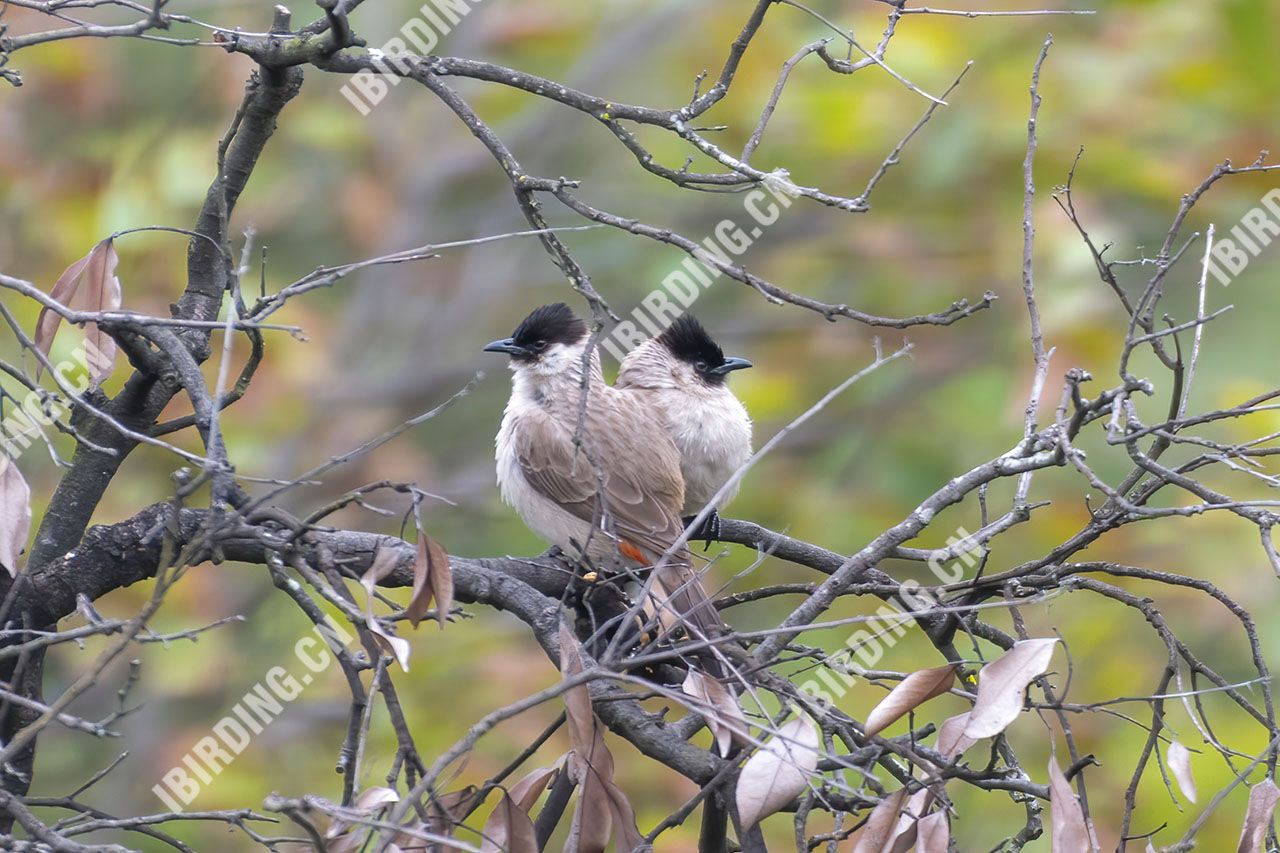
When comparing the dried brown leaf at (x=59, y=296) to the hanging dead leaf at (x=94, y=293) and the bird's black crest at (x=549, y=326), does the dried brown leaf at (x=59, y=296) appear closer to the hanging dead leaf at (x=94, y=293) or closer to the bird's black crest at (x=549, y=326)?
the hanging dead leaf at (x=94, y=293)

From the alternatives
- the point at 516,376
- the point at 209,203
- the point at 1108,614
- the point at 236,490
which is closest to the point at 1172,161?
the point at 1108,614

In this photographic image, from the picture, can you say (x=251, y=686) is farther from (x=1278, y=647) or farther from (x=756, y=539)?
(x=1278, y=647)

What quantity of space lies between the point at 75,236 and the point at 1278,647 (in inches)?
225

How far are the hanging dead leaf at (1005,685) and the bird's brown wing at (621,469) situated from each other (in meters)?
2.17

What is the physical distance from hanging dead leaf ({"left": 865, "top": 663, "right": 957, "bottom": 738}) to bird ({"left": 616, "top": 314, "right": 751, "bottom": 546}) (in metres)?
2.56

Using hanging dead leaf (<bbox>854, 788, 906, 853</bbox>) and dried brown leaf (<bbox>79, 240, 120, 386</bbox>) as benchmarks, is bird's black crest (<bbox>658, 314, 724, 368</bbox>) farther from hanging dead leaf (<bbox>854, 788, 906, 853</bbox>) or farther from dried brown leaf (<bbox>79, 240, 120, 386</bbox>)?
hanging dead leaf (<bbox>854, 788, 906, 853</bbox>)

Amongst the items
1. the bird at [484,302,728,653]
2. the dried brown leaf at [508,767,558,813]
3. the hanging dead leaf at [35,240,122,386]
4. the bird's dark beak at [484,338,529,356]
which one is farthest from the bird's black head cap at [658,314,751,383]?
the dried brown leaf at [508,767,558,813]

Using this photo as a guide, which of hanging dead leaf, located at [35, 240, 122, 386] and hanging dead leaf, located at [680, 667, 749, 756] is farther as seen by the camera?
hanging dead leaf, located at [35, 240, 122, 386]

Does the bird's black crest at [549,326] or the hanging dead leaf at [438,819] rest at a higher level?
the bird's black crest at [549,326]

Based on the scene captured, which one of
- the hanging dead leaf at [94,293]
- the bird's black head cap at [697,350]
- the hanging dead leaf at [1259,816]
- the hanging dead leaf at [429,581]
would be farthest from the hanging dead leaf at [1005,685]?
the bird's black head cap at [697,350]

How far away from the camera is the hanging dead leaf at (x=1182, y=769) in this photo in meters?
2.14

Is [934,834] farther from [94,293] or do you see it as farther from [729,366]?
[729,366]

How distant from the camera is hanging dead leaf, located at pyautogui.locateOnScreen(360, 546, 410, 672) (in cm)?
200

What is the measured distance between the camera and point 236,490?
217 centimetres
